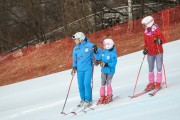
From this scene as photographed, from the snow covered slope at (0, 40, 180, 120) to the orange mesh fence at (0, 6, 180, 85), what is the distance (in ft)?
14.1

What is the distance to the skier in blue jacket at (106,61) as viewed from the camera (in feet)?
28.6

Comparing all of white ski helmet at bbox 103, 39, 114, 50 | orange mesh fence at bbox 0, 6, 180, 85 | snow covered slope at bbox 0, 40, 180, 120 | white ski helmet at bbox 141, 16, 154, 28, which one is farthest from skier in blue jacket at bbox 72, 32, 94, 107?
orange mesh fence at bbox 0, 6, 180, 85

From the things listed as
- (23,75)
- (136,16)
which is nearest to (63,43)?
(23,75)

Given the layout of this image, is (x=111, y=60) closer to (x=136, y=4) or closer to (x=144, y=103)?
(x=144, y=103)

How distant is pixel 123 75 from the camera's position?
12.9 metres

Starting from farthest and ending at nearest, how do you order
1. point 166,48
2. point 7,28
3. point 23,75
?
point 7,28 < point 23,75 < point 166,48

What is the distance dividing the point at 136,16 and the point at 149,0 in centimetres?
282

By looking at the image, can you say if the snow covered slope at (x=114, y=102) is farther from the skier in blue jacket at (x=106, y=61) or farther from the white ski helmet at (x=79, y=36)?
the white ski helmet at (x=79, y=36)

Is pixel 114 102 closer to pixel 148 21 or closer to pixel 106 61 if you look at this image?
pixel 106 61

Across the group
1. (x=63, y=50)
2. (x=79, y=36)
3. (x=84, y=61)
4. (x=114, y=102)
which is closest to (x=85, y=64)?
(x=84, y=61)

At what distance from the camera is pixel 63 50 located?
22.5 metres

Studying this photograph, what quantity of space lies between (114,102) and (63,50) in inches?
547

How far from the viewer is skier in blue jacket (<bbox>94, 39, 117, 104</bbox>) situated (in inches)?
344

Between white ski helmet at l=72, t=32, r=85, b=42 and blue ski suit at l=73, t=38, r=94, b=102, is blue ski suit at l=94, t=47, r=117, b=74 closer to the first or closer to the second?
blue ski suit at l=73, t=38, r=94, b=102
